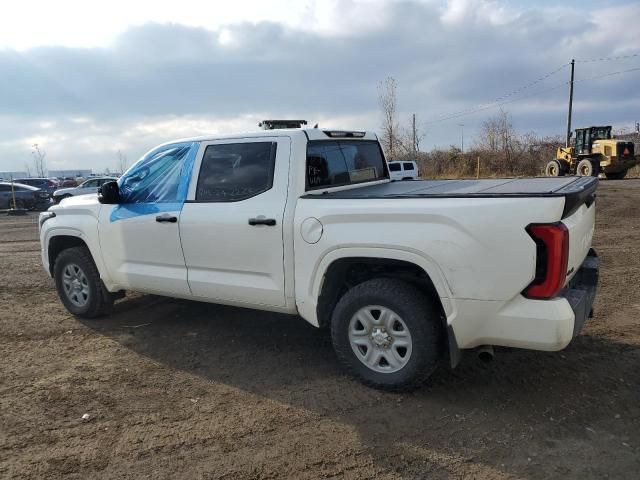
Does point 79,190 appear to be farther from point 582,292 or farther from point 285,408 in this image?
point 582,292

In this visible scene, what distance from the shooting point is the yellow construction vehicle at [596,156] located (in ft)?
85.6

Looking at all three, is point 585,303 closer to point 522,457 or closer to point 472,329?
point 472,329

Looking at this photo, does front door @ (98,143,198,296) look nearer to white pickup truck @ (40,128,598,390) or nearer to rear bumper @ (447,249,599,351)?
white pickup truck @ (40,128,598,390)

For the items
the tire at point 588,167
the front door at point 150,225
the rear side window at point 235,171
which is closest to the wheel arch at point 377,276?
the rear side window at point 235,171

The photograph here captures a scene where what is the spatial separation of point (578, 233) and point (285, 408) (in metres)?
2.28

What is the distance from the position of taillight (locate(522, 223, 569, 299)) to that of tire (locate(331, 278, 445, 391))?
2.43 ft

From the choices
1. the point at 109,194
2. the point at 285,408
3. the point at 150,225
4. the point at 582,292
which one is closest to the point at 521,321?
the point at 582,292

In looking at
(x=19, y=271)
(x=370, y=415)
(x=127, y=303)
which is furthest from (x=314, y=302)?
(x=19, y=271)

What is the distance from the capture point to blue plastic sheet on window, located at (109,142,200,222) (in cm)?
459

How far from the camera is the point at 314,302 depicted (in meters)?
3.86

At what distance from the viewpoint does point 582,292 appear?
3.39m

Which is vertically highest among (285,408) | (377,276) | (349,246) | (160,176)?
(160,176)

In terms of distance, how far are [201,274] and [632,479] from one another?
11.0 ft

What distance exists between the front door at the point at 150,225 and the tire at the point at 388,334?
166 cm
